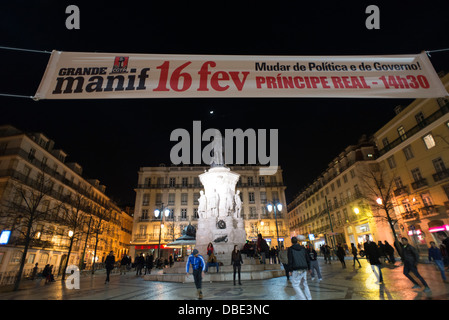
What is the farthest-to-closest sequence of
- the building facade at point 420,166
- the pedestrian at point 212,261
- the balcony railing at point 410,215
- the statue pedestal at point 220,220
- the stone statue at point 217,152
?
the balcony railing at point 410,215 < the building facade at point 420,166 < the stone statue at point 217,152 < the statue pedestal at point 220,220 < the pedestrian at point 212,261

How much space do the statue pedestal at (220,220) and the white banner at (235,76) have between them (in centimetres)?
1115

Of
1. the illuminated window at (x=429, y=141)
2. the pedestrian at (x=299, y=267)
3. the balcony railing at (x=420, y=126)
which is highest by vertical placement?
the balcony railing at (x=420, y=126)

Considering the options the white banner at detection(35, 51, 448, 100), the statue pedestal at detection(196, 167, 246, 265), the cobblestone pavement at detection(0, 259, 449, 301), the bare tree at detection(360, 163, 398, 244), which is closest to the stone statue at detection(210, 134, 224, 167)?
the statue pedestal at detection(196, 167, 246, 265)

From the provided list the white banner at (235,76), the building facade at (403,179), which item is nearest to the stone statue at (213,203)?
the white banner at (235,76)

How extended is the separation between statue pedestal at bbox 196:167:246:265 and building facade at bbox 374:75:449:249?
67.7 feet

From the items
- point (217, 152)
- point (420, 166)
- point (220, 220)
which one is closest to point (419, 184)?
point (420, 166)

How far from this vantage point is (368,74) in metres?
4.88

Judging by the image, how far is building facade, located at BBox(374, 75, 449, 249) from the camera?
2250cm

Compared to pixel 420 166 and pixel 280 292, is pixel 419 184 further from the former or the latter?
pixel 280 292

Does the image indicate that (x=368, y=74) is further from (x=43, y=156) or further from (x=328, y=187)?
(x=328, y=187)

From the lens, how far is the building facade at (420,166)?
73.8 feet

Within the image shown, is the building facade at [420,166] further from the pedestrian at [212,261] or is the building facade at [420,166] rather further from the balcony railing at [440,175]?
the pedestrian at [212,261]

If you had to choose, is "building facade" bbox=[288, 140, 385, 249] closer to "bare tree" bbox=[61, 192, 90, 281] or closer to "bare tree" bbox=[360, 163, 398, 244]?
"bare tree" bbox=[360, 163, 398, 244]
